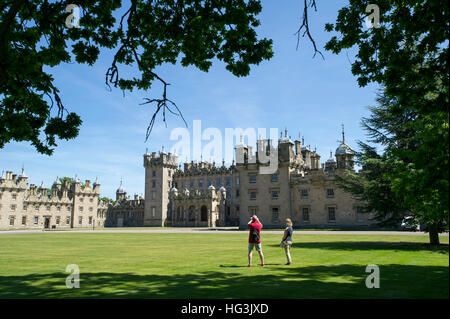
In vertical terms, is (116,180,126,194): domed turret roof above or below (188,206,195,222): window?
above

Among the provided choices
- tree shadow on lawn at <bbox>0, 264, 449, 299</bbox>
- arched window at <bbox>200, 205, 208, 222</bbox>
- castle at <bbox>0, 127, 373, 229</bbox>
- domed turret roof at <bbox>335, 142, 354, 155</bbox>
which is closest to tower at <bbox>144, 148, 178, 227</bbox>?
castle at <bbox>0, 127, 373, 229</bbox>

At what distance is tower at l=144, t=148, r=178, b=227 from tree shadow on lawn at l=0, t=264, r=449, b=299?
228ft

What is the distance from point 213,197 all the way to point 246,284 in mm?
60611

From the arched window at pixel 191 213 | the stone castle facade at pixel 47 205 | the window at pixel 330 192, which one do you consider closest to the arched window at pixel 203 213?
the arched window at pixel 191 213

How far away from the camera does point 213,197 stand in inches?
2702

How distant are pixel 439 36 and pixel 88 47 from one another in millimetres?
8793

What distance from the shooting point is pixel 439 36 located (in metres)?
6.88

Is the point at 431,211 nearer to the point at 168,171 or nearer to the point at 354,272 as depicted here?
the point at 354,272

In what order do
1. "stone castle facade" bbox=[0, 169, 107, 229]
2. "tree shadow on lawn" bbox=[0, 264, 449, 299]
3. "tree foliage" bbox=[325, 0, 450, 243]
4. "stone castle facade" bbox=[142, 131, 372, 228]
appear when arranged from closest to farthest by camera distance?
"tree foliage" bbox=[325, 0, 450, 243] → "tree shadow on lawn" bbox=[0, 264, 449, 299] → "stone castle facade" bbox=[142, 131, 372, 228] → "stone castle facade" bbox=[0, 169, 107, 229]

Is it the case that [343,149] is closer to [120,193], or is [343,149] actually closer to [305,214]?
[305,214]

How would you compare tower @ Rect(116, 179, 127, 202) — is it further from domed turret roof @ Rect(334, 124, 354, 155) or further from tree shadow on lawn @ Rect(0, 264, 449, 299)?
tree shadow on lawn @ Rect(0, 264, 449, 299)

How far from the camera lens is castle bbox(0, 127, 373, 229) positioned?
46.5 meters

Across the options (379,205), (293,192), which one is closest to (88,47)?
(379,205)

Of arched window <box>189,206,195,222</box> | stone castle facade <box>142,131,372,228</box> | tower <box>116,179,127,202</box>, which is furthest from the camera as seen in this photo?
tower <box>116,179,127,202</box>
